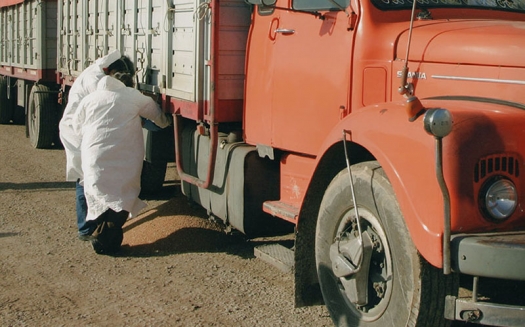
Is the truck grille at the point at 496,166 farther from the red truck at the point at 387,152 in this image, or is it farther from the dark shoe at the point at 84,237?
the dark shoe at the point at 84,237

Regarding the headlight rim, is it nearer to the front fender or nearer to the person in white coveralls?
the front fender

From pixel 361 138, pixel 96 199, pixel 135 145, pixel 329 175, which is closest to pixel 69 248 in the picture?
pixel 96 199

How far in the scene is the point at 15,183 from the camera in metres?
9.12

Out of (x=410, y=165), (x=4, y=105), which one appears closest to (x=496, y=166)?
(x=410, y=165)

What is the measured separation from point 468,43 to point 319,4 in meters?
1.16

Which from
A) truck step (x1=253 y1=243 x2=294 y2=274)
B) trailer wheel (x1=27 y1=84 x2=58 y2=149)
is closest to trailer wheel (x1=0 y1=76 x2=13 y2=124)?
trailer wheel (x1=27 y1=84 x2=58 y2=149)

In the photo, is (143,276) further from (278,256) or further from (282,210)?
(282,210)

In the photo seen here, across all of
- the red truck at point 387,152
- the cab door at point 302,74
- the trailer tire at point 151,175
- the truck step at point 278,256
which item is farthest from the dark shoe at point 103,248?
the trailer tire at point 151,175

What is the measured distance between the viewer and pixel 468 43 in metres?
3.91

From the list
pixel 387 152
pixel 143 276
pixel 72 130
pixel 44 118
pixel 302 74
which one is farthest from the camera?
pixel 44 118

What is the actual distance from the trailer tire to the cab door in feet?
9.75

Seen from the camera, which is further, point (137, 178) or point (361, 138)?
point (137, 178)

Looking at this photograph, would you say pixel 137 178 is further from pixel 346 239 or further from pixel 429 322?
pixel 429 322

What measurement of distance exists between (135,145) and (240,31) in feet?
4.34
